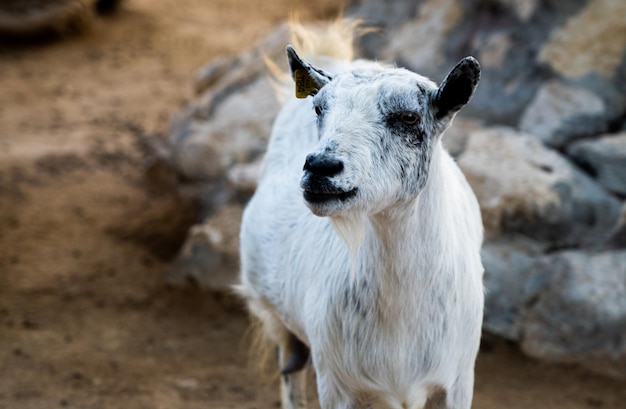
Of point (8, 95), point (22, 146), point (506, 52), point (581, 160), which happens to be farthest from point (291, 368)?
point (8, 95)

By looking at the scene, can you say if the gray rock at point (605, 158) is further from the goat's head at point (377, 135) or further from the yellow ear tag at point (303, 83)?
the goat's head at point (377, 135)

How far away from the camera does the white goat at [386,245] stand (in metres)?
3.01

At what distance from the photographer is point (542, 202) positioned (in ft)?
19.3

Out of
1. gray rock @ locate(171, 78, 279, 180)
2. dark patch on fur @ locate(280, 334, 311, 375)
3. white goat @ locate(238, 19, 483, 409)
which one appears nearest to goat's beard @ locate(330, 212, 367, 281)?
white goat @ locate(238, 19, 483, 409)

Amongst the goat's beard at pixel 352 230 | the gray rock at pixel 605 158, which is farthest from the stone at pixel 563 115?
the goat's beard at pixel 352 230

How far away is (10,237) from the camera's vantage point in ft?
24.7

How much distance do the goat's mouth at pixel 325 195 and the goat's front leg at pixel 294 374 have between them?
230 cm

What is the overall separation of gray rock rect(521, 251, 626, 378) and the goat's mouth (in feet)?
10.3

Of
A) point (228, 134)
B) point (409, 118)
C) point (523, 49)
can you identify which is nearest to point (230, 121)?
point (228, 134)

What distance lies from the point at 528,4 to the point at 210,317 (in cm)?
359

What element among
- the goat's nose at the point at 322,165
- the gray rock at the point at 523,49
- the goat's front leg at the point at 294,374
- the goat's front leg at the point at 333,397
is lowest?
the goat's front leg at the point at 294,374

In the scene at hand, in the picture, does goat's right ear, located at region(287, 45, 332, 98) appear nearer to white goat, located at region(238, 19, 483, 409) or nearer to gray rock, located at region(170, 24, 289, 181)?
white goat, located at region(238, 19, 483, 409)

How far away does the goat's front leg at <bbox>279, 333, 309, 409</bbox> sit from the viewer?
5027 mm

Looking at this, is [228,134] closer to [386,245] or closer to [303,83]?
[303,83]
